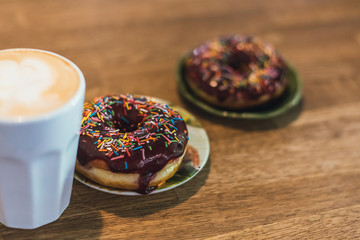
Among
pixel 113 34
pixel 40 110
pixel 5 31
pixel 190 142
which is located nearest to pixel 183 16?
pixel 113 34

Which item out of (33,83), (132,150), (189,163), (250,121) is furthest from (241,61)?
(33,83)

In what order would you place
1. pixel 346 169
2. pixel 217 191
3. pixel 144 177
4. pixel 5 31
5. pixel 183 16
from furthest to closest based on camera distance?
pixel 183 16 → pixel 5 31 → pixel 346 169 → pixel 217 191 → pixel 144 177

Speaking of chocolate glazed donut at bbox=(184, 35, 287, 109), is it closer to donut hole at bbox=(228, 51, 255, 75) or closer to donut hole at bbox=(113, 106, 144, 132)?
donut hole at bbox=(228, 51, 255, 75)

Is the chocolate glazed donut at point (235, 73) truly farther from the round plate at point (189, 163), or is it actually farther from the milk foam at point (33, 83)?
the milk foam at point (33, 83)

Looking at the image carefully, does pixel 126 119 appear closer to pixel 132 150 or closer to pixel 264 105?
pixel 132 150

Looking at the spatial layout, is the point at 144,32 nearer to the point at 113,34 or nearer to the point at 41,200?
the point at 113,34

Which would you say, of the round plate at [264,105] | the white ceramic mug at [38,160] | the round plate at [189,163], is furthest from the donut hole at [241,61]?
the white ceramic mug at [38,160]
